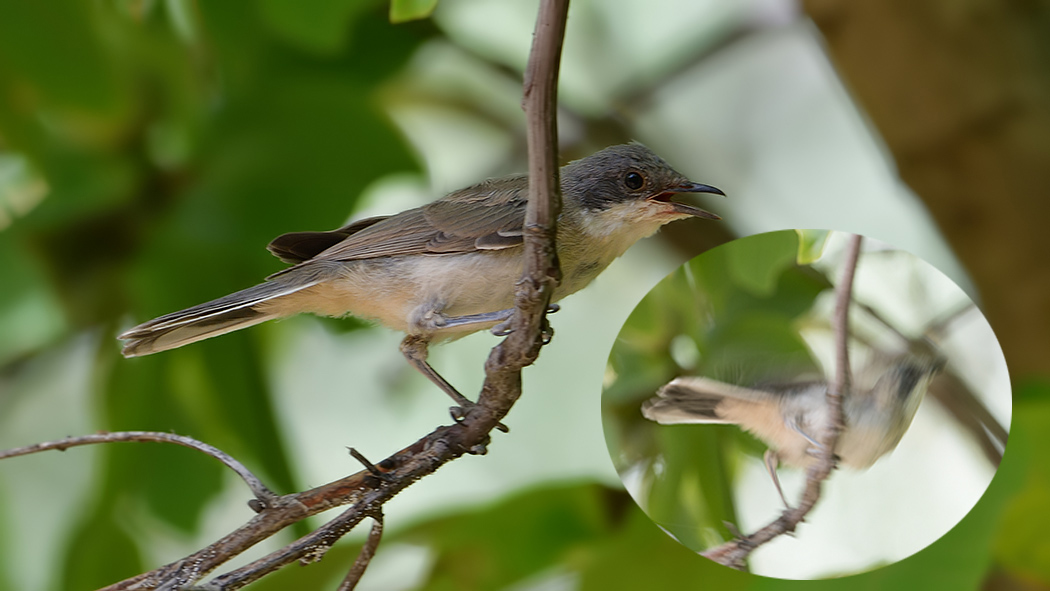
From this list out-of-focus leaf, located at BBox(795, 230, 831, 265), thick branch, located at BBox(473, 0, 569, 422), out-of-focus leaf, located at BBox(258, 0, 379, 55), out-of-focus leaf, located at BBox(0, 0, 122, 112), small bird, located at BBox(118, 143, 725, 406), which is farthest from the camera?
out-of-focus leaf, located at BBox(0, 0, 122, 112)

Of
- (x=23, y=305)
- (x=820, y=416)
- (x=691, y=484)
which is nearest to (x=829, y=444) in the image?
(x=820, y=416)

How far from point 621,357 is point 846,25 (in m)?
1.03

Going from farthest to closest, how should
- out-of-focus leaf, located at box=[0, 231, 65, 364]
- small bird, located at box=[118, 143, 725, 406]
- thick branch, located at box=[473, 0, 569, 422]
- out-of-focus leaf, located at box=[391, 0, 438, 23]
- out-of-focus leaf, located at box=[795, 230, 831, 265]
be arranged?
out-of-focus leaf, located at box=[0, 231, 65, 364] → small bird, located at box=[118, 143, 725, 406] → out-of-focus leaf, located at box=[795, 230, 831, 265] → out-of-focus leaf, located at box=[391, 0, 438, 23] → thick branch, located at box=[473, 0, 569, 422]

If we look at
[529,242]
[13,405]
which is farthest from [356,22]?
[529,242]

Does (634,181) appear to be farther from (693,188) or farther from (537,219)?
(537,219)

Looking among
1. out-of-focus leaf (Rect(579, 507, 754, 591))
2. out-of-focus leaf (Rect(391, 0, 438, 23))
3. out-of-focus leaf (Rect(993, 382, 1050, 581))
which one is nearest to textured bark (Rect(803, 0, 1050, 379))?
out-of-focus leaf (Rect(993, 382, 1050, 581))

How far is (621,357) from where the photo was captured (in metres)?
0.89

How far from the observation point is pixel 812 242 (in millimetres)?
836

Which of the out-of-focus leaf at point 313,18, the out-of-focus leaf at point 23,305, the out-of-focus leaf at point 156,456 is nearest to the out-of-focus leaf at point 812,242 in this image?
the out-of-focus leaf at point 313,18

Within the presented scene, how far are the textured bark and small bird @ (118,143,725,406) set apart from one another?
0.78 m

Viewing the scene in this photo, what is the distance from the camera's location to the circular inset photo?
0.81 m

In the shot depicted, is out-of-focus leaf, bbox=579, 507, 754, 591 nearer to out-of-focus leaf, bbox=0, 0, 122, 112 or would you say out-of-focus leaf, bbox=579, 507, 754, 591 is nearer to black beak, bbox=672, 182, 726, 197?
black beak, bbox=672, 182, 726, 197

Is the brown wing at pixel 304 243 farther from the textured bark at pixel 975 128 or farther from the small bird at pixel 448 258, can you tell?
the textured bark at pixel 975 128

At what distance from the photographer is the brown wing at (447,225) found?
993mm
